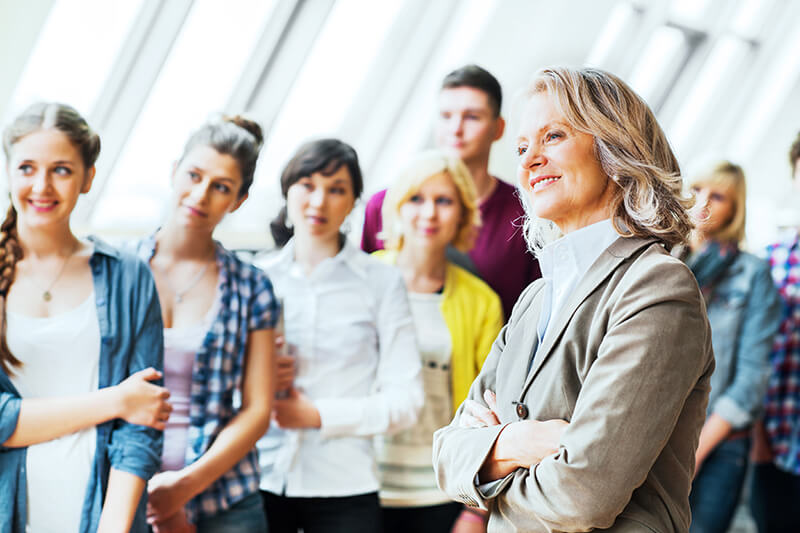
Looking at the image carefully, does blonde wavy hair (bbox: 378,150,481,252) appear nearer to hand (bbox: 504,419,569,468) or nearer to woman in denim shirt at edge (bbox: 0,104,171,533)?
woman in denim shirt at edge (bbox: 0,104,171,533)

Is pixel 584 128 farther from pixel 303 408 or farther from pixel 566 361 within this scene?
pixel 303 408

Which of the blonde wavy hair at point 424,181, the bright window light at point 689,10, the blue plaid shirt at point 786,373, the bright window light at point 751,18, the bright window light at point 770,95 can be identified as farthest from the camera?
the bright window light at point 770,95

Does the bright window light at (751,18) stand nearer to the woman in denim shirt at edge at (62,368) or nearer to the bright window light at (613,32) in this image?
the bright window light at (613,32)

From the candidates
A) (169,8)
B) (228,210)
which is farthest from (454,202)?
(169,8)

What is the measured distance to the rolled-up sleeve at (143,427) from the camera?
1676 millimetres

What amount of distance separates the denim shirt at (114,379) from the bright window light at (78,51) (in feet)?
5.42

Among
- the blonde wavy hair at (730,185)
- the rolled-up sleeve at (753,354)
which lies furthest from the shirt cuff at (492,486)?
the blonde wavy hair at (730,185)

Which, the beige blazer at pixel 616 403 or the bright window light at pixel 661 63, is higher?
the bright window light at pixel 661 63

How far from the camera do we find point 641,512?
1254 millimetres

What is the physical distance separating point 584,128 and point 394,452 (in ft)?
4.47

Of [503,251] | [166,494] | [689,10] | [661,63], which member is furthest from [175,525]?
[661,63]

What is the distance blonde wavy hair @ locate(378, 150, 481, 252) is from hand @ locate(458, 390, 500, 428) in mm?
1177

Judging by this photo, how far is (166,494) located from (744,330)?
217 centimetres

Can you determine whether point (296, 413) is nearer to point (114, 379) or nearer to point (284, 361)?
point (284, 361)
